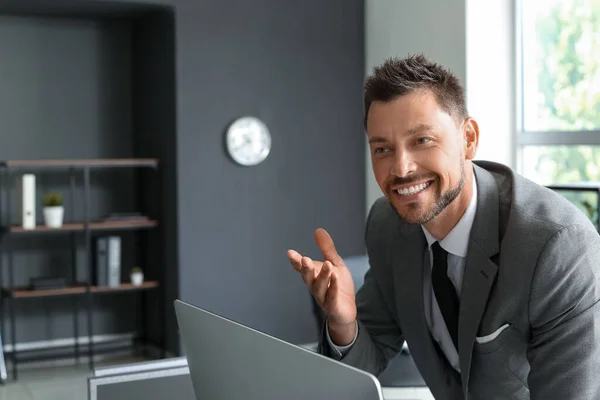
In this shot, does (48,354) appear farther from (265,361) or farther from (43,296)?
(265,361)

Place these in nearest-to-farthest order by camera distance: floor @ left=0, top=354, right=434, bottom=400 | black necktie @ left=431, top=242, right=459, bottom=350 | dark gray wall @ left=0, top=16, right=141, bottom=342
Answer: black necktie @ left=431, top=242, right=459, bottom=350 → floor @ left=0, top=354, right=434, bottom=400 → dark gray wall @ left=0, top=16, right=141, bottom=342

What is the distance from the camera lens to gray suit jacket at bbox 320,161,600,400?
1585mm

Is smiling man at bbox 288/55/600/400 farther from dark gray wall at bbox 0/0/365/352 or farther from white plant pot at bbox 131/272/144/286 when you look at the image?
white plant pot at bbox 131/272/144/286

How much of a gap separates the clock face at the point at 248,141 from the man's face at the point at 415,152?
4441 mm

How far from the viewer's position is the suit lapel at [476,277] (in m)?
1.71

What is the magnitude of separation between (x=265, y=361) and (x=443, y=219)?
0.80 m

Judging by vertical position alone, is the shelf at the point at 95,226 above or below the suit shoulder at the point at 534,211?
below

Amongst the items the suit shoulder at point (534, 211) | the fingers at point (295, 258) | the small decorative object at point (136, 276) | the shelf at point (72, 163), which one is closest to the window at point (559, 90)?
the shelf at point (72, 163)

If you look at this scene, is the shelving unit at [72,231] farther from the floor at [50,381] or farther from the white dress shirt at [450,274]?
the white dress shirt at [450,274]

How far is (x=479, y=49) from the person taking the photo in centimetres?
571

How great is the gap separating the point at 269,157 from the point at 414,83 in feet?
15.2

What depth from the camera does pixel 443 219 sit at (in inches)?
71.4

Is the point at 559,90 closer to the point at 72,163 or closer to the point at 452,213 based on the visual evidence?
the point at 72,163

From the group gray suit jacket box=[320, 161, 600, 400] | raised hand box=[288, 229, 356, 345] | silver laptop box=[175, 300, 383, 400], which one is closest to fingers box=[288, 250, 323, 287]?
raised hand box=[288, 229, 356, 345]
